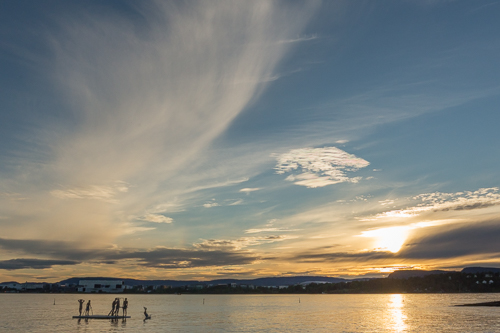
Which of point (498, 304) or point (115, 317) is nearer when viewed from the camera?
point (115, 317)

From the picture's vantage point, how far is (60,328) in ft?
277

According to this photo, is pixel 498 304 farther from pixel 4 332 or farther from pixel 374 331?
pixel 4 332

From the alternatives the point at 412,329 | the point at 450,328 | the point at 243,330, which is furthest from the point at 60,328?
the point at 450,328

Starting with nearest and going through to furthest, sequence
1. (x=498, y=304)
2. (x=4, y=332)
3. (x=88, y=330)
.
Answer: (x=4, y=332), (x=88, y=330), (x=498, y=304)

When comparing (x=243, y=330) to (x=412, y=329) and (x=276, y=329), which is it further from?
(x=412, y=329)

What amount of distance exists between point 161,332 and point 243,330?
16993 mm

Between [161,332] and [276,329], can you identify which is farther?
[276,329]

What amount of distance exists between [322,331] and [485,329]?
3458 centimetres

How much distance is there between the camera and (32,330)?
262 ft

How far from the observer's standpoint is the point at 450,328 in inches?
3410

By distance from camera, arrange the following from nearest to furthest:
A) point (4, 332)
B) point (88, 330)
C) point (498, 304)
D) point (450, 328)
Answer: point (4, 332) → point (88, 330) → point (450, 328) → point (498, 304)

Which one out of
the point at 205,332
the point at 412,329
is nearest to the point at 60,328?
the point at 205,332

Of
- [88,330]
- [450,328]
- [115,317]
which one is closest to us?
[88,330]

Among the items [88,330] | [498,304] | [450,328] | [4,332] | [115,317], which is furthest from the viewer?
[498,304]
